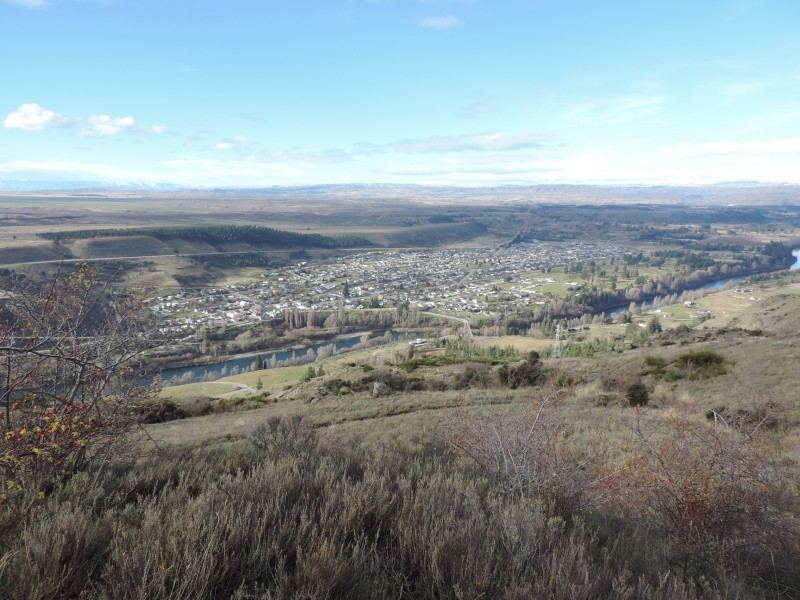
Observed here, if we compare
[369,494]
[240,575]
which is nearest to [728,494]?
[369,494]

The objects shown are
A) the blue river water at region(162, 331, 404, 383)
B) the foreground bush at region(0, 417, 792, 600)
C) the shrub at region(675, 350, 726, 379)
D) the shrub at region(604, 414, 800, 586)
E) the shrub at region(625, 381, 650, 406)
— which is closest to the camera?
the foreground bush at region(0, 417, 792, 600)

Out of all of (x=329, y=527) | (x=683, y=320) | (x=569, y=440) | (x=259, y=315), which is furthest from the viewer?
(x=259, y=315)

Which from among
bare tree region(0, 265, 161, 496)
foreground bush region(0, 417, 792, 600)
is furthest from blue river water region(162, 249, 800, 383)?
Answer: foreground bush region(0, 417, 792, 600)

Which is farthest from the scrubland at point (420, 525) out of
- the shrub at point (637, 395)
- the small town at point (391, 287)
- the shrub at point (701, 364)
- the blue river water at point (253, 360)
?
the small town at point (391, 287)

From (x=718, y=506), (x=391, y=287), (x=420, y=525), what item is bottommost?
(x=391, y=287)

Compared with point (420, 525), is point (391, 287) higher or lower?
lower

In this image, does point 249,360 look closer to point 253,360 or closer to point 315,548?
point 253,360

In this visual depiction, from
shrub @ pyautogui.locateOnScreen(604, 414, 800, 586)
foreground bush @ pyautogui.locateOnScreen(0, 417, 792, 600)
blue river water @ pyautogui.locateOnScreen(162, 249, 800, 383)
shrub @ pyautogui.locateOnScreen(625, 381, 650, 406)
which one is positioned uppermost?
foreground bush @ pyautogui.locateOnScreen(0, 417, 792, 600)

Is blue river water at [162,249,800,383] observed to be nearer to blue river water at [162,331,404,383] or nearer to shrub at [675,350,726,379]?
blue river water at [162,331,404,383]

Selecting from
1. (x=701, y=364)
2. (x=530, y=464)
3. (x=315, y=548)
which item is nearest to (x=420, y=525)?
(x=315, y=548)

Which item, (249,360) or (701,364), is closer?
(701,364)

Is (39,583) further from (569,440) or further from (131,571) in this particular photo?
(569,440)
